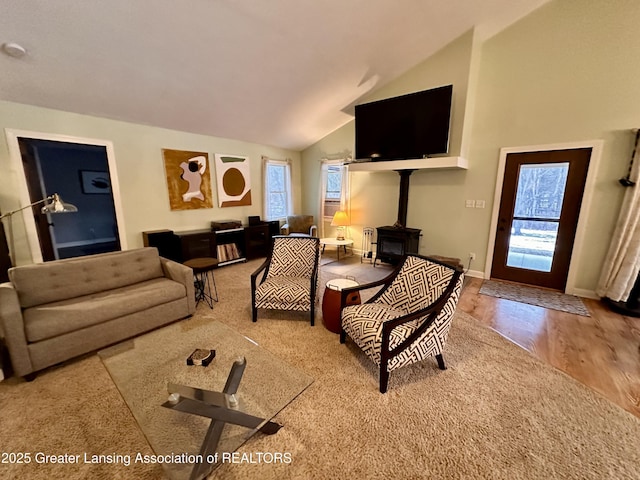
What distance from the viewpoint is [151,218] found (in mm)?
4074

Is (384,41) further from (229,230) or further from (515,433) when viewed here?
(515,433)

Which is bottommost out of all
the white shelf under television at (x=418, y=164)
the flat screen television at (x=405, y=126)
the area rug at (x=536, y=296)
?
the area rug at (x=536, y=296)

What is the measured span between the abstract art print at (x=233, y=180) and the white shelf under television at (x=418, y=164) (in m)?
2.18

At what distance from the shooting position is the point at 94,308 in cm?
217

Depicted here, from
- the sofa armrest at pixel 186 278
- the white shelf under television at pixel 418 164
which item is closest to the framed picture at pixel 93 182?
the sofa armrest at pixel 186 278

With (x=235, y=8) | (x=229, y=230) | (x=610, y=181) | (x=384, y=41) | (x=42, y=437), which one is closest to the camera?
(x=42, y=437)

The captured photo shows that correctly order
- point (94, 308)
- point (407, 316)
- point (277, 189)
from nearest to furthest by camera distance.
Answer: point (407, 316) → point (94, 308) → point (277, 189)

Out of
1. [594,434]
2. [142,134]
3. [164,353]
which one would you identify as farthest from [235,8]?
[594,434]

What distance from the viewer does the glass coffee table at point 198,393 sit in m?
1.25

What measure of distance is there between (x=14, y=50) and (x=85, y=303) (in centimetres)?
235

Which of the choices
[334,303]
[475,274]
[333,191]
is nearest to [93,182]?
[333,191]

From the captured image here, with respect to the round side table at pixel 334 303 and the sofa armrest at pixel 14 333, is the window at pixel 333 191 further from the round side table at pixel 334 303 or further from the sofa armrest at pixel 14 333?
the sofa armrest at pixel 14 333

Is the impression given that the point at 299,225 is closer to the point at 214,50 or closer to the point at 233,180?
the point at 233,180

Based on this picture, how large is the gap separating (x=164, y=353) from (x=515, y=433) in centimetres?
239
